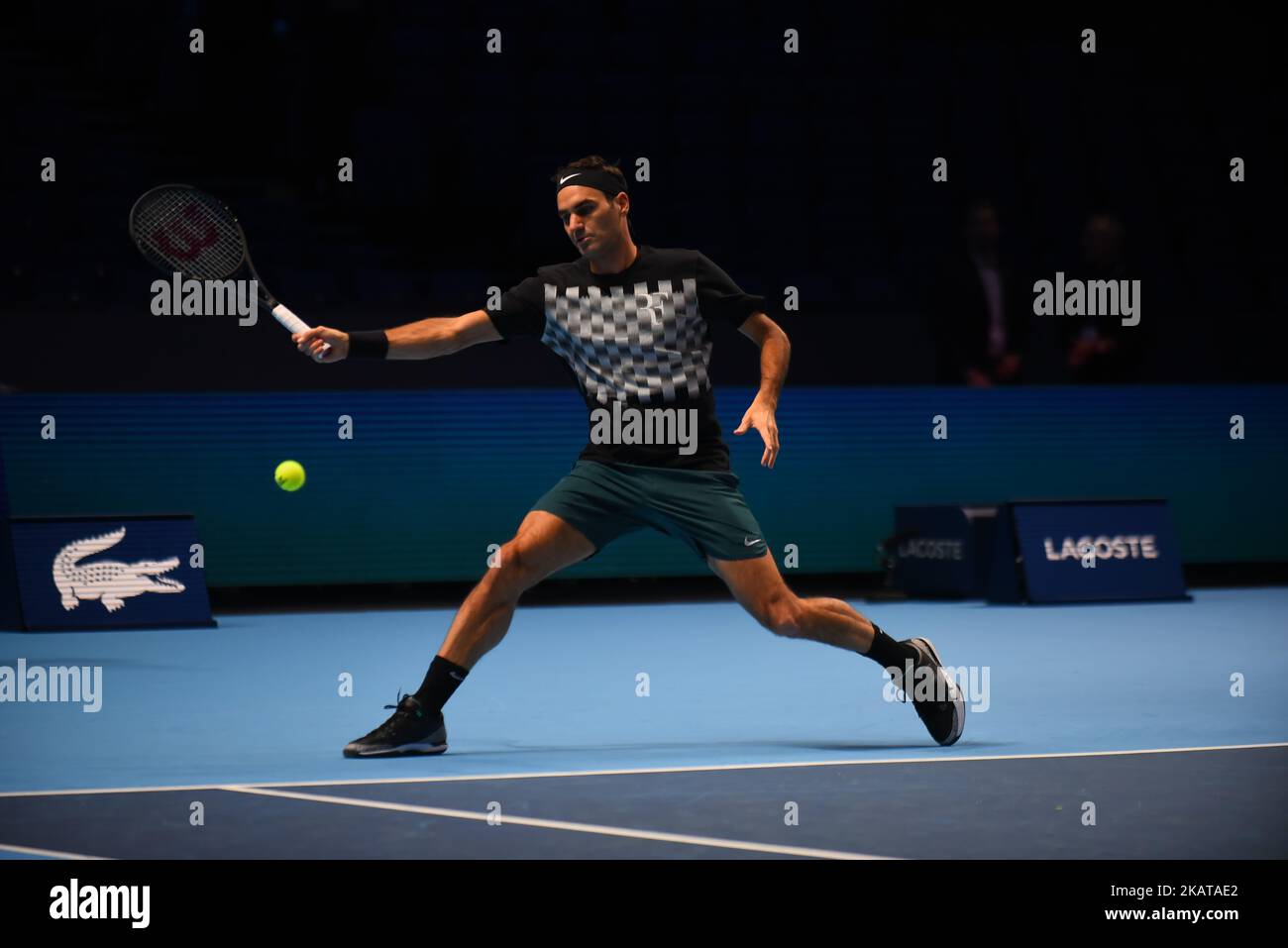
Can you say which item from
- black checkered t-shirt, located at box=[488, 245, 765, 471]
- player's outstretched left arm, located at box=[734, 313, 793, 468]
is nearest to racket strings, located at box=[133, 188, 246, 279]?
black checkered t-shirt, located at box=[488, 245, 765, 471]

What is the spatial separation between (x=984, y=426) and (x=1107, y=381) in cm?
117

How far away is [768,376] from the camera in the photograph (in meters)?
6.57

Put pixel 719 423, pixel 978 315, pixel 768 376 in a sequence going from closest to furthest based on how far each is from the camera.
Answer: pixel 768 376, pixel 719 423, pixel 978 315

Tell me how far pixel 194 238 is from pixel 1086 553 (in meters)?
7.49

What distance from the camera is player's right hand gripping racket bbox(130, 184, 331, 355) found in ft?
23.1

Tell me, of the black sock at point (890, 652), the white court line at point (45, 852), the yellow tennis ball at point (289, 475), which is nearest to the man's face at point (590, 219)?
the black sock at point (890, 652)

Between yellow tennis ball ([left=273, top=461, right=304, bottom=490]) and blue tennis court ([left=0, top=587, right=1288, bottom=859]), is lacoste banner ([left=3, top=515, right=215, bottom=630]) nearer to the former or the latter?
blue tennis court ([left=0, top=587, right=1288, bottom=859])

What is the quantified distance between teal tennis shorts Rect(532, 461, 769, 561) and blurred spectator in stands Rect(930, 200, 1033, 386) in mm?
7315

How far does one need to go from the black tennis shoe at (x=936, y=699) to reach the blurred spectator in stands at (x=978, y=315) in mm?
7225

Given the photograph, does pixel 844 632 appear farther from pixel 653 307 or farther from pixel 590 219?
pixel 590 219

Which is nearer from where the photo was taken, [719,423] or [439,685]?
[439,685]

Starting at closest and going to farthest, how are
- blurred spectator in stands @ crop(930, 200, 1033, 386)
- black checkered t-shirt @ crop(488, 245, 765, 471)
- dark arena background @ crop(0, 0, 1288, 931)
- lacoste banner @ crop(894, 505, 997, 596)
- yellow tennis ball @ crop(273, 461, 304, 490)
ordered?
dark arena background @ crop(0, 0, 1288, 931) → black checkered t-shirt @ crop(488, 245, 765, 471) → yellow tennis ball @ crop(273, 461, 304, 490) → lacoste banner @ crop(894, 505, 997, 596) → blurred spectator in stands @ crop(930, 200, 1033, 386)

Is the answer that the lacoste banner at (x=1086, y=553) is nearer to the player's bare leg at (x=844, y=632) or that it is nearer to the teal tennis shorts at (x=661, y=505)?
the player's bare leg at (x=844, y=632)

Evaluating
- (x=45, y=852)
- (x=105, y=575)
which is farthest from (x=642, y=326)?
(x=105, y=575)
